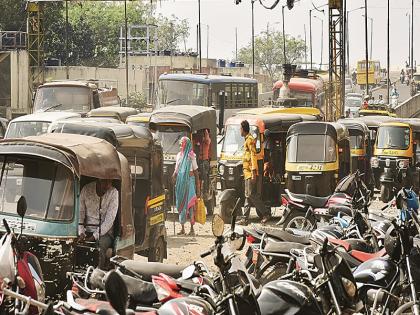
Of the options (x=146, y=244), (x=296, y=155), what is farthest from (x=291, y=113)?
(x=146, y=244)

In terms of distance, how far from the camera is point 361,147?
1148 inches

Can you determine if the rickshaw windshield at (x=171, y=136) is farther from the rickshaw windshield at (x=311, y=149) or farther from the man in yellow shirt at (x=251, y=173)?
the rickshaw windshield at (x=311, y=149)

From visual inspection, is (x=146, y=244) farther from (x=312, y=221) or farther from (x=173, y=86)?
(x=173, y=86)

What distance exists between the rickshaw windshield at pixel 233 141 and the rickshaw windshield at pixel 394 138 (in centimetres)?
647

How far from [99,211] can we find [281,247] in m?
2.46

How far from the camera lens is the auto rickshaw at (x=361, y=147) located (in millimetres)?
28906

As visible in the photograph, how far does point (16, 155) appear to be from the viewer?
11047 millimetres

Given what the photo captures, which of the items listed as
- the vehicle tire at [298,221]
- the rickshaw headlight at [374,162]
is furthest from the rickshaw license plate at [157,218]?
the rickshaw headlight at [374,162]

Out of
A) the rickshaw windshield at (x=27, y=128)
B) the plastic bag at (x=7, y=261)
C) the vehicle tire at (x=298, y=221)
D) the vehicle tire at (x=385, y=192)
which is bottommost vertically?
the vehicle tire at (x=385, y=192)

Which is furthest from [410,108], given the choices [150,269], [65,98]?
[150,269]

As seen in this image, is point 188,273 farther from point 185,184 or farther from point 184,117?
point 184,117

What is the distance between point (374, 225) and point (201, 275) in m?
4.51

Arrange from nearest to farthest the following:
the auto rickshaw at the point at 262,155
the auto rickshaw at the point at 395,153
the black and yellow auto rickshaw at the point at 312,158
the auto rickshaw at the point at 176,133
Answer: the black and yellow auto rickshaw at the point at 312,158 → the auto rickshaw at the point at 262,155 → the auto rickshaw at the point at 176,133 → the auto rickshaw at the point at 395,153

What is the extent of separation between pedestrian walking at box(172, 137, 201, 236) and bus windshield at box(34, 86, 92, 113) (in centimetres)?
1142
